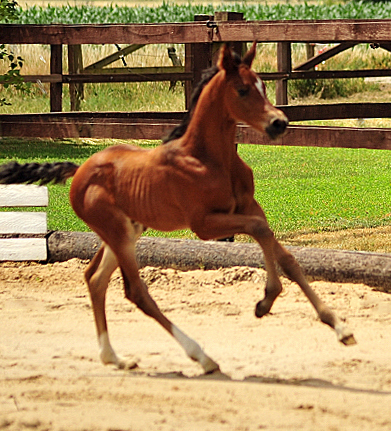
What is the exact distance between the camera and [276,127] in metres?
3.86

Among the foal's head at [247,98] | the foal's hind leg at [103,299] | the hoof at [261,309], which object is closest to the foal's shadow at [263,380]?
the foal's hind leg at [103,299]

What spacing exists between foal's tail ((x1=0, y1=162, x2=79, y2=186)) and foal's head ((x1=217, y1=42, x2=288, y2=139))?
1305 millimetres

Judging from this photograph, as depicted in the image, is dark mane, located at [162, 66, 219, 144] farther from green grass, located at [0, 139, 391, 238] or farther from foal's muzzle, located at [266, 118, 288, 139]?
green grass, located at [0, 139, 391, 238]

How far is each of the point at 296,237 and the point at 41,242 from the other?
2.52m

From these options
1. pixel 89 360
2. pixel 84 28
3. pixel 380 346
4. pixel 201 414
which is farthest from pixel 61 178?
pixel 84 28

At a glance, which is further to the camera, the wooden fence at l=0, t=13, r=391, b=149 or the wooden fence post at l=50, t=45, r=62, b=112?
the wooden fence post at l=50, t=45, r=62, b=112

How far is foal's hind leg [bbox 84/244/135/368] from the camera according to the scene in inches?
177

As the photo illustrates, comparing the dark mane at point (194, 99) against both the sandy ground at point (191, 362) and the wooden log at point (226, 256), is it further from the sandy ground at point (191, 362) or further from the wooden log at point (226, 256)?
the wooden log at point (226, 256)

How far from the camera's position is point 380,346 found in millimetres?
4781

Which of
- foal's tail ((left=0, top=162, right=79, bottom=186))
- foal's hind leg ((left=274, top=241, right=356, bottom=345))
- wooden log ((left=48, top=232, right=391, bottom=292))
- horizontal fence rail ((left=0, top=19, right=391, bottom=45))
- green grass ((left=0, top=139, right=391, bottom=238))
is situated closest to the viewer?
foal's hind leg ((left=274, top=241, right=356, bottom=345))

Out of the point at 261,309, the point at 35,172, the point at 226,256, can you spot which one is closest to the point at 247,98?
the point at 261,309

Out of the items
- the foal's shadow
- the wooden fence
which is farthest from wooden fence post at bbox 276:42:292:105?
the foal's shadow

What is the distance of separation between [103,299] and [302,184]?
6.70 meters

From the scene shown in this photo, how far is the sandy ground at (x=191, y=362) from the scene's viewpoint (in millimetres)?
3594
